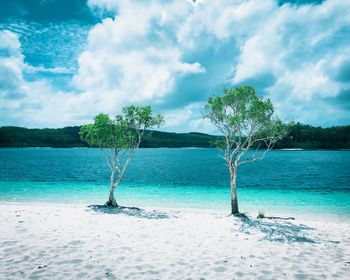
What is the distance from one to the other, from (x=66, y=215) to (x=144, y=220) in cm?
659

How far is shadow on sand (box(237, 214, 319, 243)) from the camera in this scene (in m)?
15.8

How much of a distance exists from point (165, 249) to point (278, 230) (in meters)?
9.45

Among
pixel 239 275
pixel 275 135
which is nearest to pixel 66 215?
pixel 239 275

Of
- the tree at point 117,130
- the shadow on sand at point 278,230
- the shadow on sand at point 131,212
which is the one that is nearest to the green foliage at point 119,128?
the tree at point 117,130

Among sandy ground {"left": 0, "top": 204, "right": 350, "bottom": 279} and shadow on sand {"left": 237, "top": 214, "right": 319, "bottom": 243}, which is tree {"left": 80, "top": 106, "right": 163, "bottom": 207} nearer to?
sandy ground {"left": 0, "top": 204, "right": 350, "bottom": 279}

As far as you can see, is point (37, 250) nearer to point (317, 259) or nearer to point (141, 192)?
point (317, 259)

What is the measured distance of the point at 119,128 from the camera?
1051 inches

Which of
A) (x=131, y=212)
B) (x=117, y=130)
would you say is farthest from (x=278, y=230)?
(x=117, y=130)

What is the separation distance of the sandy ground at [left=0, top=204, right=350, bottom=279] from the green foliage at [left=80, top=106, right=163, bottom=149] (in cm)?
915

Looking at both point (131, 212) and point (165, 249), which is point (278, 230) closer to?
point (165, 249)

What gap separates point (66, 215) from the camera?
67.9ft

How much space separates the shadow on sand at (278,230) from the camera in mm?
15772

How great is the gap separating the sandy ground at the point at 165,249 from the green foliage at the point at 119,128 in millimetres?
9146

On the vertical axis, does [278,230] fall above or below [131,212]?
above
